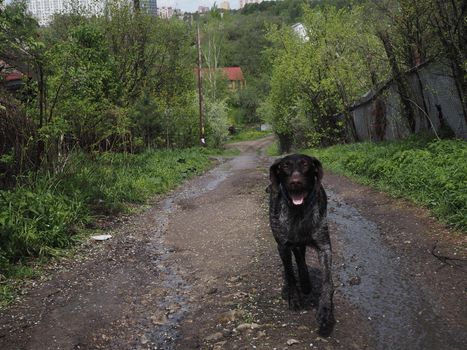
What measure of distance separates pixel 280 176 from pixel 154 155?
16.1 metres

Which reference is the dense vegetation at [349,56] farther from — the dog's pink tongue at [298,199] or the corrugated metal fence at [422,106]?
the dog's pink tongue at [298,199]

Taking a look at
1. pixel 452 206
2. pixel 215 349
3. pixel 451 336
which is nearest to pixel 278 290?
pixel 215 349

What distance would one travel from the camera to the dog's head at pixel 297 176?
13.3 feet

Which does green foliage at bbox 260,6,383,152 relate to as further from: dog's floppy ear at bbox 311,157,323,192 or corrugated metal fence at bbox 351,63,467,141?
dog's floppy ear at bbox 311,157,323,192

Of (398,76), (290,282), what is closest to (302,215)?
(290,282)

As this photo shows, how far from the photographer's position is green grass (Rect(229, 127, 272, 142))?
64625 mm

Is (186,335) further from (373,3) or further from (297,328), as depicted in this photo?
(373,3)

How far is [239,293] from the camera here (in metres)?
5.12

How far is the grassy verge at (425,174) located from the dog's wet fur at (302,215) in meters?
3.39

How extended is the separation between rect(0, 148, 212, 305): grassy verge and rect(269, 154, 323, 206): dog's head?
133 inches

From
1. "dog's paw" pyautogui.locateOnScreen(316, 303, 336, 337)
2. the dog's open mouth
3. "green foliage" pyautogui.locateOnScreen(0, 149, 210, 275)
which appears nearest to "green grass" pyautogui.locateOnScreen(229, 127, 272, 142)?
"green foliage" pyautogui.locateOnScreen(0, 149, 210, 275)

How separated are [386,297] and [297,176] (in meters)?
1.75

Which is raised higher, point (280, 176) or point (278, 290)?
point (280, 176)

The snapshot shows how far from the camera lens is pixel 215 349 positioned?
12.8ft
